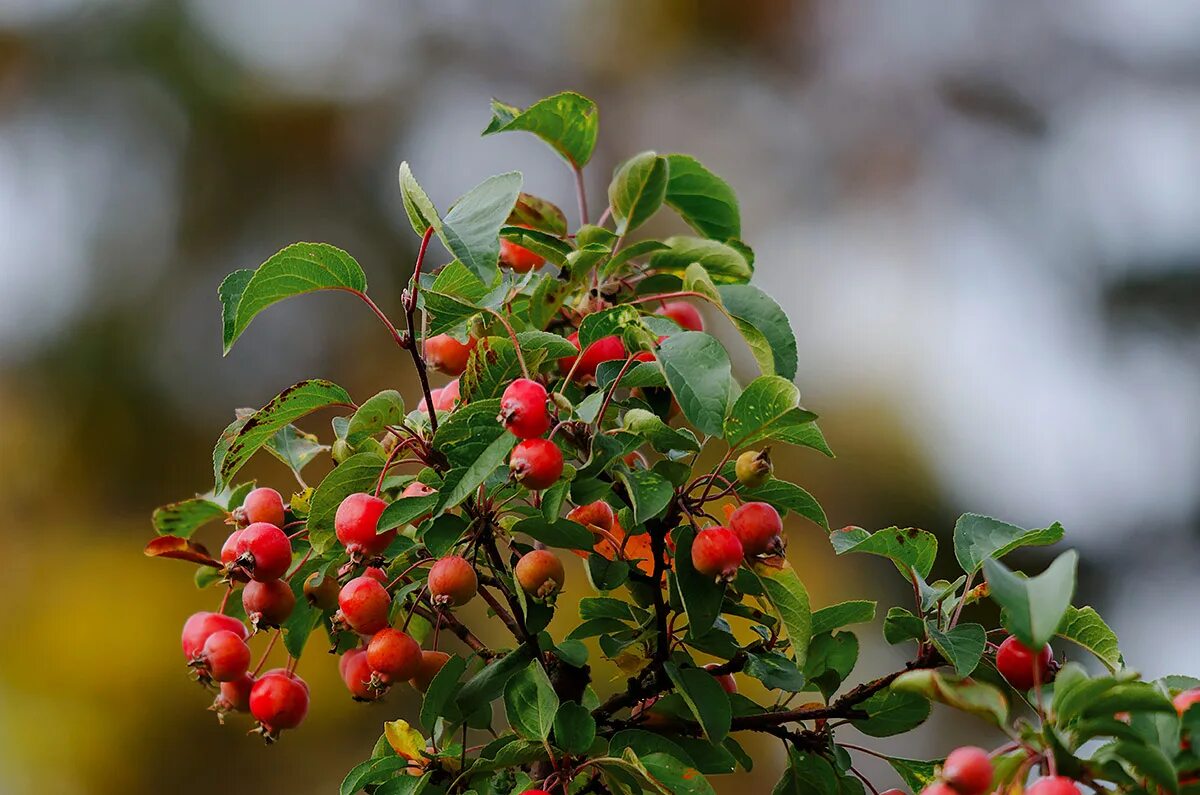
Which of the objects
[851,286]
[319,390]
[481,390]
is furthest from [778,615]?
[851,286]

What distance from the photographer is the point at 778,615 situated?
861mm

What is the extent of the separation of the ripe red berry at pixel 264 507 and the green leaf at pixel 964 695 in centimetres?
53

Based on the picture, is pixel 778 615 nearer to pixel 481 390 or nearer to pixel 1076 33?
pixel 481 390

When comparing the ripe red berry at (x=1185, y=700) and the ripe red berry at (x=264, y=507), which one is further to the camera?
the ripe red berry at (x=264, y=507)

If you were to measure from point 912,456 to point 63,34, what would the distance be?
11.7 ft

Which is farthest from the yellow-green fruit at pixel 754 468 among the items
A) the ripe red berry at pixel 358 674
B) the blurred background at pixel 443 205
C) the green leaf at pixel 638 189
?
the blurred background at pixel 443 205

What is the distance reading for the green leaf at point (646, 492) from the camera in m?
0.75

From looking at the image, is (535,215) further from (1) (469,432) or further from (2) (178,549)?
(2) (178,549)

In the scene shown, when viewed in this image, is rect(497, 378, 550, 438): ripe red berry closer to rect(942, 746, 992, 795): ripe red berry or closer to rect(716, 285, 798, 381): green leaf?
rect(716, 285, 798, 381): green leaf

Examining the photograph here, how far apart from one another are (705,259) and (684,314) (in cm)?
6

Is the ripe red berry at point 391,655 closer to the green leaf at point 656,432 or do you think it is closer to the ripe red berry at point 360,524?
the ripe red berry at point 360,524

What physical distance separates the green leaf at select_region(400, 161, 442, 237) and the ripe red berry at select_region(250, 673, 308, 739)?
1.40ft

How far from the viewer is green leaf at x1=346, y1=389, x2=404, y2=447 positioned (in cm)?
84

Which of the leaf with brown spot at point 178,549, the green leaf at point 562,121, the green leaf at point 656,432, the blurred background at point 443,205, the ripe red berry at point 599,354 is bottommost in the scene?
the green leaf at point 656,432
